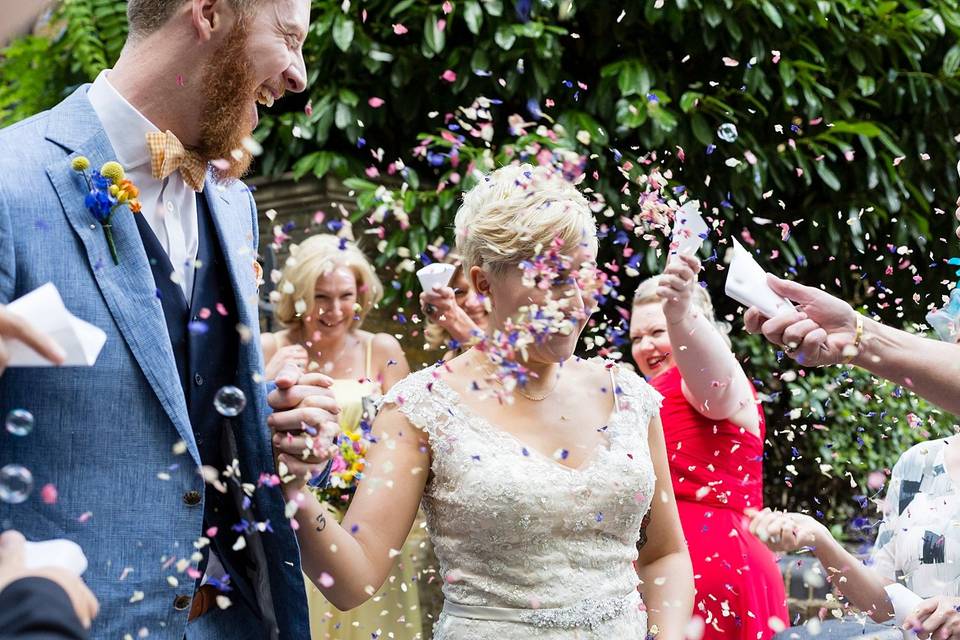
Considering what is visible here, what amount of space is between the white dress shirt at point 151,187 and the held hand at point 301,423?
0.27m

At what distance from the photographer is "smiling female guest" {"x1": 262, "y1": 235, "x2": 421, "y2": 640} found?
486 cm

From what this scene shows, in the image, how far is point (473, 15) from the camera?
5340 millimetres

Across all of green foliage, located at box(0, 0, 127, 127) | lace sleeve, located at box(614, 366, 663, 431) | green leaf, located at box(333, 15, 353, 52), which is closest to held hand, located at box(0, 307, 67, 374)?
lace sleeve, located at box(614, 366, 663, 431)

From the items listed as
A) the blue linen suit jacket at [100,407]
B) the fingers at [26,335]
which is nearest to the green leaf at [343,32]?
the blue linen suit jacket at [100,407]

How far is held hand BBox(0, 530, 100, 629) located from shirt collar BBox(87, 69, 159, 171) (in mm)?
919

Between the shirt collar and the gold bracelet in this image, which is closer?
the shirt collar

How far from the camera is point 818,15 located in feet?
19.2

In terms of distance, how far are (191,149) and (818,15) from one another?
4.58 metres

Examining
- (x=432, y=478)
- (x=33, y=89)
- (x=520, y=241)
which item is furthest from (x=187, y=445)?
(x=33, y=89)

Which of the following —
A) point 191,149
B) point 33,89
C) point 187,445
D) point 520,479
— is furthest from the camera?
point 33,89

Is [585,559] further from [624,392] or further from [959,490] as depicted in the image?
[959,490]

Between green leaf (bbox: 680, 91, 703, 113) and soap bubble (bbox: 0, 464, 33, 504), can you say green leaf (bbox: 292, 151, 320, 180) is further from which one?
soap bubble (bbox: 0, 464, 33, 504)

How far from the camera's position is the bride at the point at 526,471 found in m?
2.53

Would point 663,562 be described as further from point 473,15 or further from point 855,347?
point 473,15
